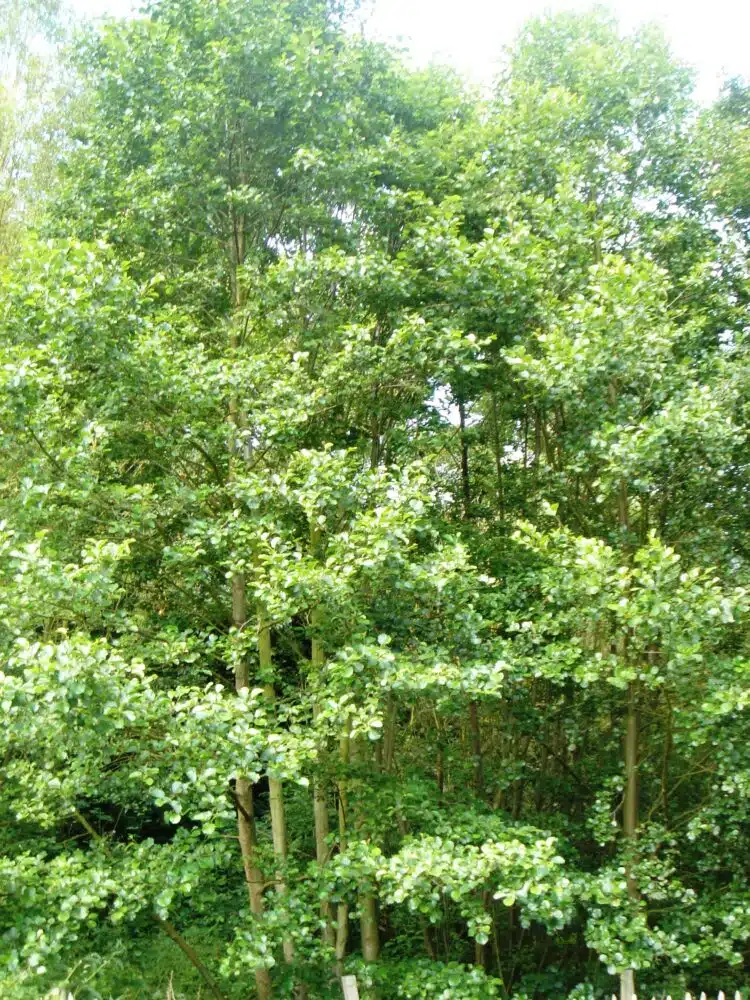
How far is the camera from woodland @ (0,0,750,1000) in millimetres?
4664

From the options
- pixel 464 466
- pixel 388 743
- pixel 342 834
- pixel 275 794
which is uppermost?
pixel 464 466

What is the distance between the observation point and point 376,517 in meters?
Result: 4.82

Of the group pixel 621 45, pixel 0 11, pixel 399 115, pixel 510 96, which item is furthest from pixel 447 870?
pixel 0 11

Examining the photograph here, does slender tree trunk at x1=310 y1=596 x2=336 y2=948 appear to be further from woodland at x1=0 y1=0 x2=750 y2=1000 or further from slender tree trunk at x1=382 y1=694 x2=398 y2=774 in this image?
slender tree trunk at x1=382 y1=694 x2=398 y2=774

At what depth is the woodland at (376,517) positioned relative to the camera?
4.66 m

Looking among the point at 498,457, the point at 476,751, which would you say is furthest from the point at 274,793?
the point at 498,457

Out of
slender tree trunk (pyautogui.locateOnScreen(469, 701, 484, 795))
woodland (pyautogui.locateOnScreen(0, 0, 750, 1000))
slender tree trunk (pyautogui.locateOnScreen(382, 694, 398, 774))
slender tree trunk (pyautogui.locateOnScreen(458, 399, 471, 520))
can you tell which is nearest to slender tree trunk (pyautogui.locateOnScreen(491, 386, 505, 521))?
woodland (pyautogui.locateOnScreen(0, 0, 750, 1000))

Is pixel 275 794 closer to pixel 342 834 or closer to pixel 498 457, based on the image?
pixel 342 834

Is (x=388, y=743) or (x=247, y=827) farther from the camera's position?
(x=388, y=743)

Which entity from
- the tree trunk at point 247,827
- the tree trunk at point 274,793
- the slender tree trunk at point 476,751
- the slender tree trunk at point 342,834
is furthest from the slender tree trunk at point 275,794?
the slender tree trunk at point 476,751

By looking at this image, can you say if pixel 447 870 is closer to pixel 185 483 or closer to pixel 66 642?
pixel 66 642

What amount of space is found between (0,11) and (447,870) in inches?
554

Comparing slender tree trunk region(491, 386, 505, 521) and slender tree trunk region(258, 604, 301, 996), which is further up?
slender tree trunk region(491, 386, 505, 521)

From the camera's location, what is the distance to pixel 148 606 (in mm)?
6781
